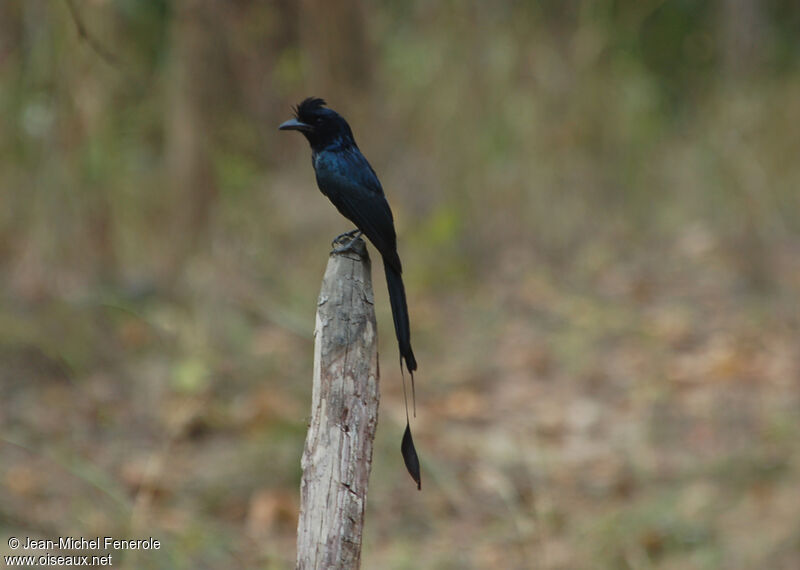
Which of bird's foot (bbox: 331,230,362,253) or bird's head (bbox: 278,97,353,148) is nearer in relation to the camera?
bird's foot (bbox: 331,230,362,253)

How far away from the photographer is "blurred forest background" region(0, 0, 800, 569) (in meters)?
3.77

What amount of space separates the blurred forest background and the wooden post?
1088 mm

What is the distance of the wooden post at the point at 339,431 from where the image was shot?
1.72m

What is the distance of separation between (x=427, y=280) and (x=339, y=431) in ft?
15.2

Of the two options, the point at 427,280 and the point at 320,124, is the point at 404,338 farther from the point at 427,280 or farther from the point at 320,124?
the point at 427,280

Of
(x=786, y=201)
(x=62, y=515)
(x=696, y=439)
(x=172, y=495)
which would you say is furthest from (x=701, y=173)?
(x=62, y=515)

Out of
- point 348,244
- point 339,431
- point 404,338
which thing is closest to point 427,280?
point 348,244

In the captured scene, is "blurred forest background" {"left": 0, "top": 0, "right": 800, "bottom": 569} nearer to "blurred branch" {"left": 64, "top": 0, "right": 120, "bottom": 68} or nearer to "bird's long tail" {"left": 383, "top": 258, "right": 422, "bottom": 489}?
"blurred branch" {"left": 64, "top": 0, "right": 120, "bottom": 68}

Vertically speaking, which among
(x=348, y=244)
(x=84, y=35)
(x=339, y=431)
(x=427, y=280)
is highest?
(x=427, y=280)

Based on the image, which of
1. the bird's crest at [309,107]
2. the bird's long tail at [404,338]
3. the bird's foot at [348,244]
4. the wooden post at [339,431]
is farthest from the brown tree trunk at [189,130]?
the wooden post at [339,431]

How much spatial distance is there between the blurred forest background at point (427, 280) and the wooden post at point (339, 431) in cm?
109

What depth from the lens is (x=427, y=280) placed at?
6.40 m

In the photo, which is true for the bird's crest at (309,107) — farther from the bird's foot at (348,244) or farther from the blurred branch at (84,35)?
the blurred branch at (84,35)

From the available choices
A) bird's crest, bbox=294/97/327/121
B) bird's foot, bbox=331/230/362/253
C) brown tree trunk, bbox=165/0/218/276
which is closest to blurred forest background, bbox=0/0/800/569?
brown tree trunk, bbox=165/0/218/276
